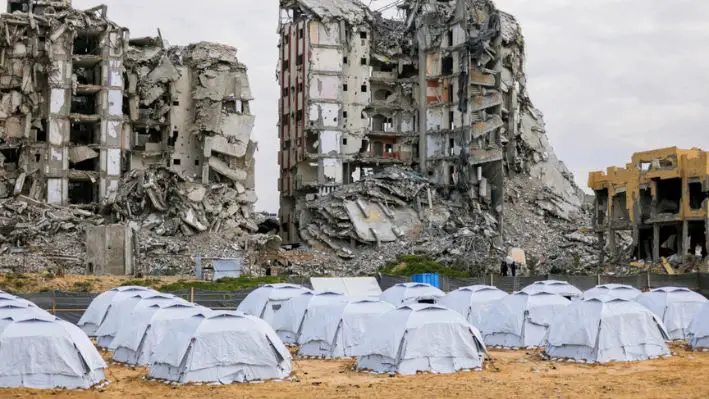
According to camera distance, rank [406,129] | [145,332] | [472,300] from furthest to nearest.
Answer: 1. [406,129]
2. [472,300]
3. [145,332]

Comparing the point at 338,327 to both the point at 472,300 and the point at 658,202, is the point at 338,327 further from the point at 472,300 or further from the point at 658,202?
the point at 658,202

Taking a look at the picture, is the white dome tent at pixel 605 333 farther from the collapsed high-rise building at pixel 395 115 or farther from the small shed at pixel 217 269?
the collapsed high-rise building at pixel 395 115

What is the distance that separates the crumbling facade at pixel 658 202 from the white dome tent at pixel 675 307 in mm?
17153

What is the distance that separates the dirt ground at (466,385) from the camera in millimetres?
20703

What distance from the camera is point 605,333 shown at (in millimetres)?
26422

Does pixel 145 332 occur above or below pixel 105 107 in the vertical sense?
below

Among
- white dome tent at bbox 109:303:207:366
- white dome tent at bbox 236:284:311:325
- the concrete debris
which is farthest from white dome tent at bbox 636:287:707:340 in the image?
the concrete debris

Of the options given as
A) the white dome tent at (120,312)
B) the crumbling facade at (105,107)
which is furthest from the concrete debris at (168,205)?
the white dome tent at (120,312)

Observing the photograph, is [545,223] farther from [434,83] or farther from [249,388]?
[249,388]

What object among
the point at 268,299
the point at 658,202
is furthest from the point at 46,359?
the point at 658,202

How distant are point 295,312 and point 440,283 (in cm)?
1371

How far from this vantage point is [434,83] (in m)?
74.7

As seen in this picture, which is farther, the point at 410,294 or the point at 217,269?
the point at 217,269

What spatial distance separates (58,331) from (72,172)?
1782 inches
